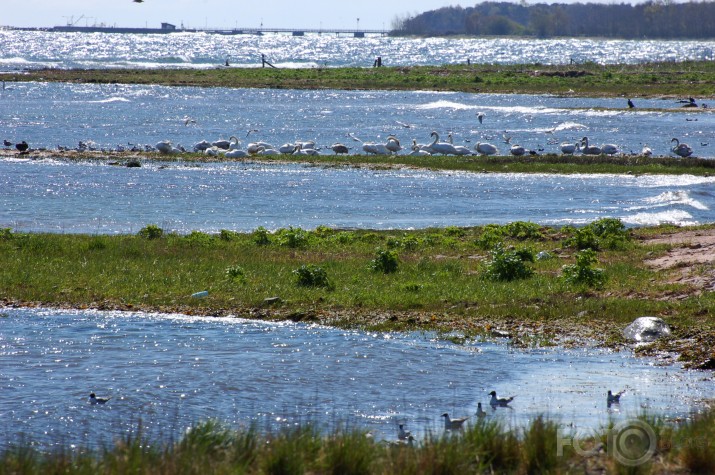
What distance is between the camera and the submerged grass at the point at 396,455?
7.16m

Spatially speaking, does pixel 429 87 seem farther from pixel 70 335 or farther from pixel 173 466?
pixel 173 466

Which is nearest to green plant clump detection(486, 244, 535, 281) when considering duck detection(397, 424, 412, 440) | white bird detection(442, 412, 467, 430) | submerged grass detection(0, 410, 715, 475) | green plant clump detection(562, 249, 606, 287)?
green plant clump detection(562, 249, 606, 287)

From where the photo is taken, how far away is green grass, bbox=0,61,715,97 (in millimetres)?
81438

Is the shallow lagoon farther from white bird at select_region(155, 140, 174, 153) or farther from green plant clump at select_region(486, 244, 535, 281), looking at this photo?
white bird at select_region(155, 140, 174, 153)

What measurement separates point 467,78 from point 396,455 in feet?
289

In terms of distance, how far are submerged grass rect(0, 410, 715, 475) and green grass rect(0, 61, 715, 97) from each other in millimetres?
69635

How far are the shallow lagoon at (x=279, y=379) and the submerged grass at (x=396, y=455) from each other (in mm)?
1083

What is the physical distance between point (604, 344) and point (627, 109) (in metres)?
54.7

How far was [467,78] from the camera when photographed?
93312 mm

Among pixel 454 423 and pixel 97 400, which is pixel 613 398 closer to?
pixel 454 423

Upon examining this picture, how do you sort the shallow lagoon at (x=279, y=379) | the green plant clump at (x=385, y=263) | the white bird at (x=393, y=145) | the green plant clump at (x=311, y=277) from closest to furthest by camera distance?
the shallow lagoon at (x=279, y=379)
the green plant clump at (x=311, y=277)
the green plant clump at (x=385, y=263)
the white bird at (x=393, y=145)

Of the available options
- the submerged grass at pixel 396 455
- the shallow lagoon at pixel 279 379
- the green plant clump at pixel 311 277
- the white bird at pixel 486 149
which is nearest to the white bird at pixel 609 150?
the white bird at pixel 486 149

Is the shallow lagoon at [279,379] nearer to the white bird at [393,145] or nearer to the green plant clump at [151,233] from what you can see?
the green plant clump at [151,233]

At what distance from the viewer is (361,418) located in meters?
10.1
